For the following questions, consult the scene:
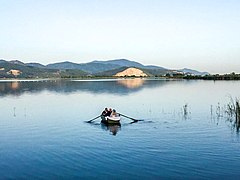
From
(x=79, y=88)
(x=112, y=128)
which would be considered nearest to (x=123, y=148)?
(x=112, y=128)

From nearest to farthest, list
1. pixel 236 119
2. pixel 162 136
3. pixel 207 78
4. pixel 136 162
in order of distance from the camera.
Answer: pixel 136 162 < pixel 162 136 < pixel 236 119 < pixel 207 78

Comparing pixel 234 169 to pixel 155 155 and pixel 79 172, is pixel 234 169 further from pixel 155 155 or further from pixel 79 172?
pixel 79 172

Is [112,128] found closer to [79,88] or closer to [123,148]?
[123,148]

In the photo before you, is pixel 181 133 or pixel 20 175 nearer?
pixel 20 175

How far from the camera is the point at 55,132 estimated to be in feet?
97.0

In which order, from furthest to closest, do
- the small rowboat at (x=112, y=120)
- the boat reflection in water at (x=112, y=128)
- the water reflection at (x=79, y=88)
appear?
the water reflection at (x=79, y=88), the small rowboat at (x=112, y=120), the boat reflection in water at (x=112, y=128)

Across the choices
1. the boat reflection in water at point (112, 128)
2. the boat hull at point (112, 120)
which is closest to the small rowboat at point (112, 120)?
the boat hull at point (112, 120)

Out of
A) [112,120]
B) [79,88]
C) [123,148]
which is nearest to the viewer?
[123,148]

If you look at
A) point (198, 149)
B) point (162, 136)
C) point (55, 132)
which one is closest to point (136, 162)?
point (198, 149)

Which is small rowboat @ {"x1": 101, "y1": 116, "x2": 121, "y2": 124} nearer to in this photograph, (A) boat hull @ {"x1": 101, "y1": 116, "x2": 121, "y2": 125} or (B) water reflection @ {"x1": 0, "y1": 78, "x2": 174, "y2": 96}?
(A) boat hull @ {"x1": 101, "y1": 116, "x2": 121, "y2": 125}

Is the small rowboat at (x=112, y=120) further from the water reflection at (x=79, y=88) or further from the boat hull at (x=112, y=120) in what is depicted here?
the water reflection at (x=79, y=88)

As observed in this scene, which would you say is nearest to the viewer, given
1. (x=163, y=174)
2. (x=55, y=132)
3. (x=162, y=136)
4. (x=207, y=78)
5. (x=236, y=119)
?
(x=163, y=174)

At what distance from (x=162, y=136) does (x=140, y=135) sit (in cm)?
185

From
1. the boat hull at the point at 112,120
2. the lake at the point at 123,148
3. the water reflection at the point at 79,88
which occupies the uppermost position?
the water reflection at the point at 79,88
